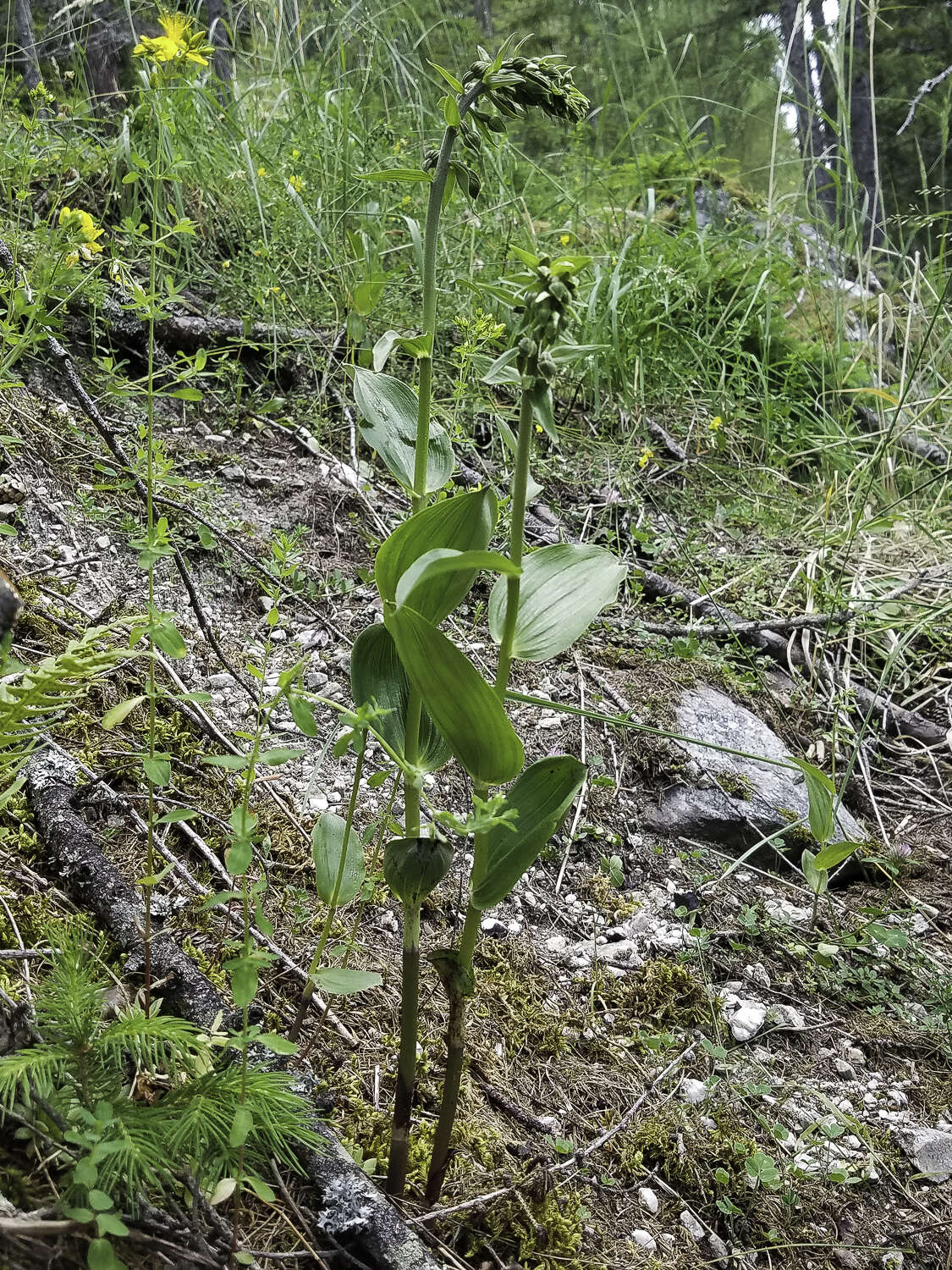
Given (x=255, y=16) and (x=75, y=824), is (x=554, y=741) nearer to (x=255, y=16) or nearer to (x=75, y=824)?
(x=75, y=824)

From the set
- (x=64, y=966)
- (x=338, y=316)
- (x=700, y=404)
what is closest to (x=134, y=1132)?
(x=64, y=966)

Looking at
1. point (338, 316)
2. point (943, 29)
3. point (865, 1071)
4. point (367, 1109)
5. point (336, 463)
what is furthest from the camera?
point (943, 29)

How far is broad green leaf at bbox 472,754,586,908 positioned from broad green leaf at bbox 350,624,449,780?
127 millimetres

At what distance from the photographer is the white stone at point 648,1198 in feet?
4.34

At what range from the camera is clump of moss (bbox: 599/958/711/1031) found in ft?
5.34

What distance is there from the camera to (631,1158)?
4.50ft

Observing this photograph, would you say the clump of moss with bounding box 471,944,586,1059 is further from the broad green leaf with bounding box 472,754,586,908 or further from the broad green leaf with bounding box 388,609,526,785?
the broad green leaf with bounding box 388,609,526,785

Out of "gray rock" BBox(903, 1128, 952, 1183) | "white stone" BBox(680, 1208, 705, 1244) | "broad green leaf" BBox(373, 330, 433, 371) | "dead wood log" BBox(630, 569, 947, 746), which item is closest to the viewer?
"broad green leaf" BBox(373, 330, 433, 371)

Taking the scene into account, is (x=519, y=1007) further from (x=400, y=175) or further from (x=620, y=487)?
(x=620, y=487)

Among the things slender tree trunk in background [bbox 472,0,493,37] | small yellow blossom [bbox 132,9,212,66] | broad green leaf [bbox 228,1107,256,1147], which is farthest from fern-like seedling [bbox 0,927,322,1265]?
slender tree trunk in background [bbox 472,0,493,37]

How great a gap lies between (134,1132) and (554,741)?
141cm

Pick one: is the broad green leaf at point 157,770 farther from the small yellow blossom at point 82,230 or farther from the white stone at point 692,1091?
the small yellow blossom at point 82,230

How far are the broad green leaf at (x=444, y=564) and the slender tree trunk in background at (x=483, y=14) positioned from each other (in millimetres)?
10565

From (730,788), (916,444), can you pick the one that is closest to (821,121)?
(916,444)
